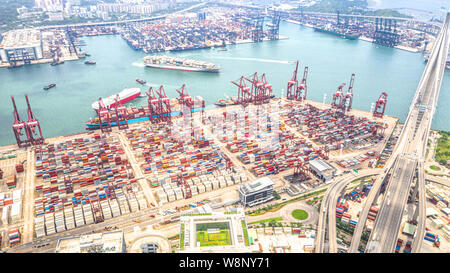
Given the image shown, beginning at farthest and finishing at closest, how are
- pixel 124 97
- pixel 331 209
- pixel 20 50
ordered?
1. pixel 20 50
2. pixel 124 97
3. pixel 331 209

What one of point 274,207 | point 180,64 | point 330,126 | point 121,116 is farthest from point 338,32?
point 274,207

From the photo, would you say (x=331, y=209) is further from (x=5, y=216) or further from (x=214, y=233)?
(x=5, y=216)

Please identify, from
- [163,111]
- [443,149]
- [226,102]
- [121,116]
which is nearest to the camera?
[443,149]

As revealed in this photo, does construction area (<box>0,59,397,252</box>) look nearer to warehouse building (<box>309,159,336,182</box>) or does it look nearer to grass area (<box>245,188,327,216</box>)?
warehouse building (<box>309,159,336,182</box>)

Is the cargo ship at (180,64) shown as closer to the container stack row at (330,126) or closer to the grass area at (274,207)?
the container stack row at (330,126)

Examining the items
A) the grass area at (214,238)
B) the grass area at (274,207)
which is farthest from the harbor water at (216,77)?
the grass area at (214,238)

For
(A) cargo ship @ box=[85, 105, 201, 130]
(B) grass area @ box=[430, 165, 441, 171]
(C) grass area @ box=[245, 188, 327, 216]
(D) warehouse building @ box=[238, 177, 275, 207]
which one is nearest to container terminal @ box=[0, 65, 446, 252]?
(A) cargo ship @ box=[85, 105, 201, 130]
